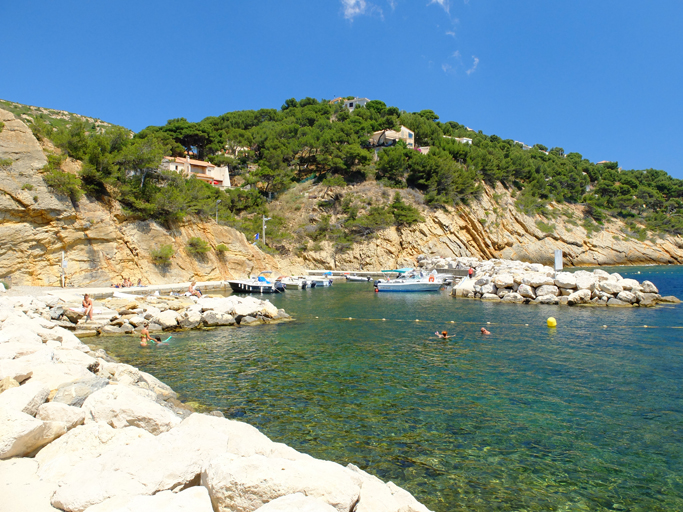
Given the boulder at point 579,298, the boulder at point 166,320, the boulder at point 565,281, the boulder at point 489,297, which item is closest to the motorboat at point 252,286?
the boulder at point 166,320

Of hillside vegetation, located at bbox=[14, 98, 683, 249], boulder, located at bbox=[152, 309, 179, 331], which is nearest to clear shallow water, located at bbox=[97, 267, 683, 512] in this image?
boulder, located at bbox=[152, 309, 179, 331]

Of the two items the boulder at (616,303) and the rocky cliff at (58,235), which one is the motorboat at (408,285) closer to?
the boulder at (616,303)

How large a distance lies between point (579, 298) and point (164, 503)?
87.5 feet

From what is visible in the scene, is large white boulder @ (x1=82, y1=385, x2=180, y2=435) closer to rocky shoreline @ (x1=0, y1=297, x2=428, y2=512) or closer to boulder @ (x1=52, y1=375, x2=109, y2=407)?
rocky shoreline @ (x1=0, y1=297, x2=428, y2=512)

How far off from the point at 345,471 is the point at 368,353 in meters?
9.52

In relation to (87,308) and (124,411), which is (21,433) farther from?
(87,308)

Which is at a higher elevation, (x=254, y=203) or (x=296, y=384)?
(x=254, y=203)

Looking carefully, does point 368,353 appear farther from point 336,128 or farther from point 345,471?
point 336,128

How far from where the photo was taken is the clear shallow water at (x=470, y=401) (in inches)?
230

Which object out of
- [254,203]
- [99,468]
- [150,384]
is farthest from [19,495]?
[254,203]

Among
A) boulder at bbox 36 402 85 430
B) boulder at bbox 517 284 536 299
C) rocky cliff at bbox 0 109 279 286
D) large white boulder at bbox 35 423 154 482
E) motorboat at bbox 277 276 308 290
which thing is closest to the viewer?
large white boulder at bbox 35 423 154 482

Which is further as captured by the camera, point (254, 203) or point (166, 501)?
point (254, 203)

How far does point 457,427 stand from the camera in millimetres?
7539

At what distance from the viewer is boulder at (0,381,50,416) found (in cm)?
523
